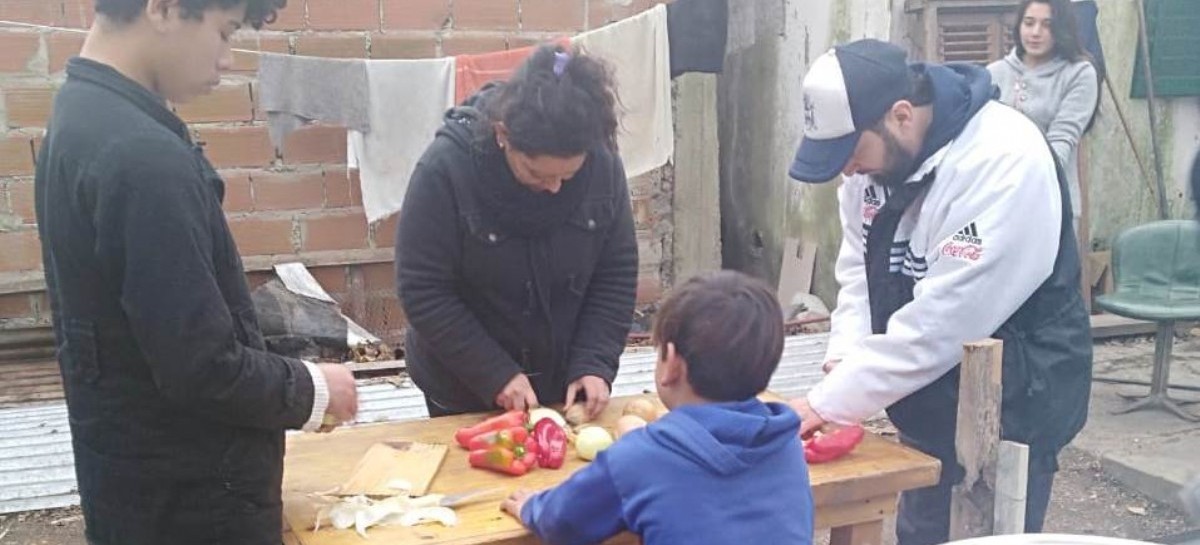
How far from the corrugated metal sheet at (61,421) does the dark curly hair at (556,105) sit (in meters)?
2.01

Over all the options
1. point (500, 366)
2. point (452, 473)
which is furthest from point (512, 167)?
point (452, 473)

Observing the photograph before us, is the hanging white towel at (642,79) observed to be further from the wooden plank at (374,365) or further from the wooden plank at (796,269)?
the wooden plank at (374,365)

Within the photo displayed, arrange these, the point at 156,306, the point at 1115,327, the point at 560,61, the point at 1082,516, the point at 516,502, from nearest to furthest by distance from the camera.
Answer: the point at 156,306 → the point at 516,502 → the point at 560,61 → the point at 1082,516 → the point at 1115,327

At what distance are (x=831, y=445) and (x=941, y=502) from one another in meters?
0.52

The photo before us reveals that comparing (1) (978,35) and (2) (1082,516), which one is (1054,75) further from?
(2) (1082,516)

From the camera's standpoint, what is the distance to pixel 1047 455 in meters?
2.47

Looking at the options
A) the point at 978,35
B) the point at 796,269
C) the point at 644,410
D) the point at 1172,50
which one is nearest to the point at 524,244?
the point at 644,410

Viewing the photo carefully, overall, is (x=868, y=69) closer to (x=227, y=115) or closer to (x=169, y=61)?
(x=169, y=61)

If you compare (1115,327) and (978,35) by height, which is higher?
(978,35)

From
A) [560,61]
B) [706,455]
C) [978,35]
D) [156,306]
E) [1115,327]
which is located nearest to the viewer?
[156,306]

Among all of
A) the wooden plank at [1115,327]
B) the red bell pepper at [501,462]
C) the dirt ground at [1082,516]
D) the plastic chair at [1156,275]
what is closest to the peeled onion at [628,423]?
the red bell pepper at [501,462]

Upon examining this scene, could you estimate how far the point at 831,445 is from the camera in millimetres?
2309

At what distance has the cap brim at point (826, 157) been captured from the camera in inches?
91.5

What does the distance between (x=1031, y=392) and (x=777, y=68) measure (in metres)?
5.08
